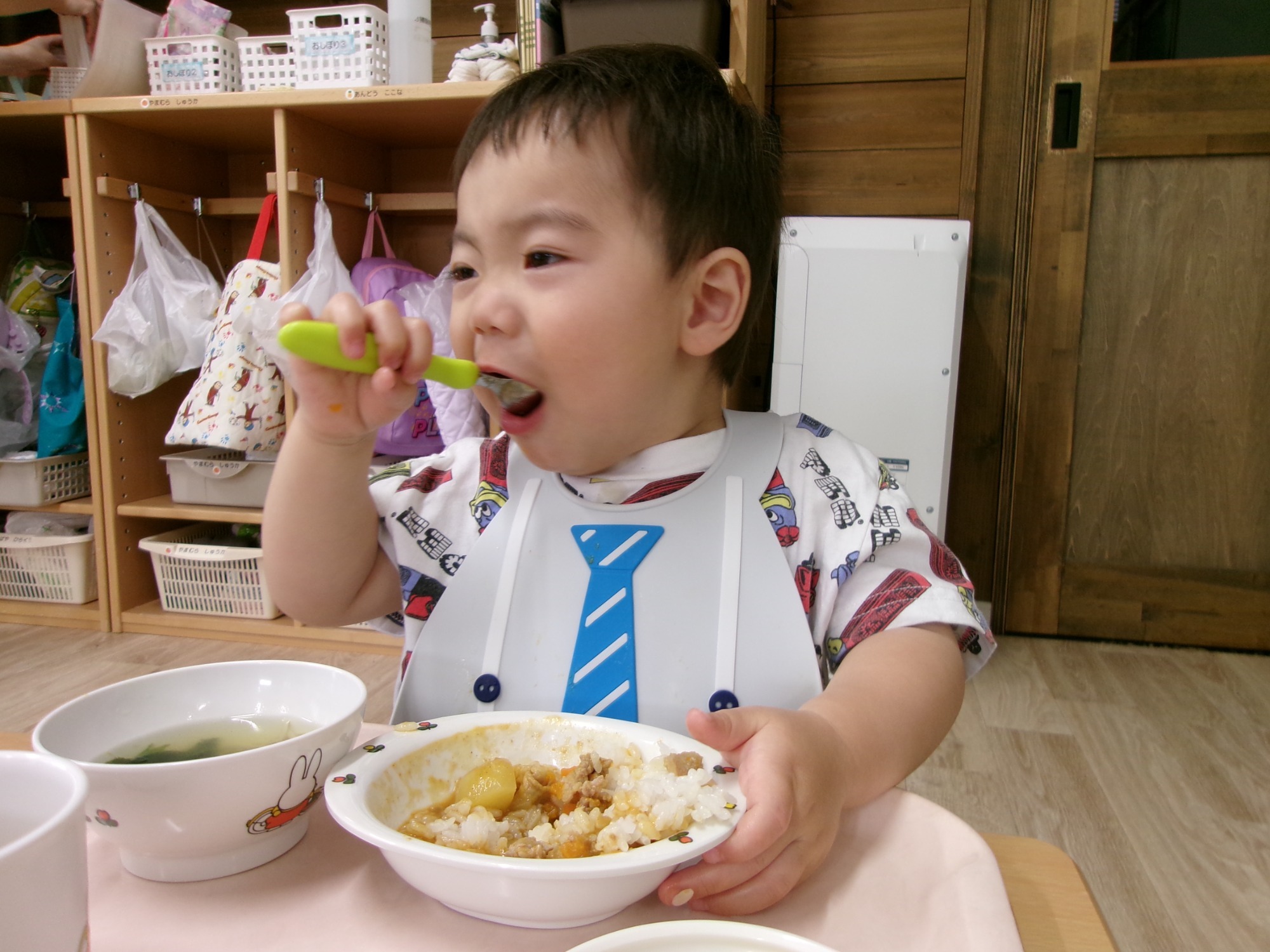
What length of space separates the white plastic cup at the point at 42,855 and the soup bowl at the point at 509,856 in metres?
0.11

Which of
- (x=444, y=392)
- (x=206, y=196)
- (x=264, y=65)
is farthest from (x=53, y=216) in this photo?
(x=444, y=392)

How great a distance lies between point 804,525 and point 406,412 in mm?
1429

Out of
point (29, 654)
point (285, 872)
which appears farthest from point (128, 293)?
point (285, 872)

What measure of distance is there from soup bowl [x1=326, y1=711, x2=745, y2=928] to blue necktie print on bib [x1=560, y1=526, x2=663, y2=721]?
0.54 feet

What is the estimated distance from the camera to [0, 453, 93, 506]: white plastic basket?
2174mm

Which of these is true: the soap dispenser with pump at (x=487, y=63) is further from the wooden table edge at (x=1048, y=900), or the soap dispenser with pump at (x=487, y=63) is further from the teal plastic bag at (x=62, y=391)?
the wooden table edge at (x=1048, y=900)

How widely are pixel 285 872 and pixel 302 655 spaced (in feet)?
5.87

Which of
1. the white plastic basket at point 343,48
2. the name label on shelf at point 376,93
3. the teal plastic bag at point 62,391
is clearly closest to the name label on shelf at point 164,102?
the white plastic basket at point 343,48

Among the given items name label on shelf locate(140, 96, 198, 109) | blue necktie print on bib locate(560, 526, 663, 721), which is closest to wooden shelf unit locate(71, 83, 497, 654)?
name label on shelf locate(140, 96, 198, 109)

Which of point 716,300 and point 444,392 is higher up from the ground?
point 716,300

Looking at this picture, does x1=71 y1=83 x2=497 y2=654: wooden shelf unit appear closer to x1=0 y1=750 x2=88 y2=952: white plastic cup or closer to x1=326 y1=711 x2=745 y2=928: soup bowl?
x1=326 y1=711 x2=745 y2=928: soup bowl

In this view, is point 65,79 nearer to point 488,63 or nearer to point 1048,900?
point 488,63

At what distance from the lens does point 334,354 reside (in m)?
0.47

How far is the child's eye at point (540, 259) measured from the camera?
65cm
